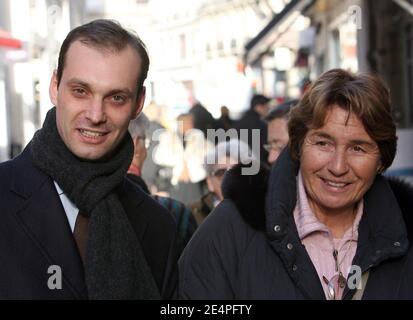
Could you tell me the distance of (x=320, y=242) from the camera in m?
3.15

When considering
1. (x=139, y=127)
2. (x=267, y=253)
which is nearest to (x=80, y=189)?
(x=267, y=253)

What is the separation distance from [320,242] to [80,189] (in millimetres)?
946

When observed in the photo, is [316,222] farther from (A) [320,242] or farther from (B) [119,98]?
(B) [119,98]

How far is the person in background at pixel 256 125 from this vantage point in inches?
250

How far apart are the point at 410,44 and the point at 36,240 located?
44.9 ft

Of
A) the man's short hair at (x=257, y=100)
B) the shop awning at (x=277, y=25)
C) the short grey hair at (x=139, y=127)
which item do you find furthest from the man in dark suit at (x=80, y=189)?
the shop awning at (x=277, y=25)

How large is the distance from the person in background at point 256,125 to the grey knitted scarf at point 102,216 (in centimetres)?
261

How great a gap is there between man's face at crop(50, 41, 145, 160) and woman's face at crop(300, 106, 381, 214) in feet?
2.38

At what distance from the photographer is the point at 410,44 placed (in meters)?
15.5

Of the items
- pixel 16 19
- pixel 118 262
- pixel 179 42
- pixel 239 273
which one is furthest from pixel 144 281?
pixel 179 42

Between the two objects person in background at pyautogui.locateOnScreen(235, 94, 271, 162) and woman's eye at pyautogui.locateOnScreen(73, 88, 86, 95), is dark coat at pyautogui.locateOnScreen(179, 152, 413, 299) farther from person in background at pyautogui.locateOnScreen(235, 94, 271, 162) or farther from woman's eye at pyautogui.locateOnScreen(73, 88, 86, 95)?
person in background at pyautogui.locateOnScreen(235, 94, 271, 162)

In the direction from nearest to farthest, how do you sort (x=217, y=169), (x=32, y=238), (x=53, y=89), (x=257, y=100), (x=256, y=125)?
(x=32, y=238) < (x=53, y=89) < (x=217, y=169) < (x=256, y=125) < (x=257, y=100)

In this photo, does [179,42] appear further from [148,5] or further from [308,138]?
[308,138]

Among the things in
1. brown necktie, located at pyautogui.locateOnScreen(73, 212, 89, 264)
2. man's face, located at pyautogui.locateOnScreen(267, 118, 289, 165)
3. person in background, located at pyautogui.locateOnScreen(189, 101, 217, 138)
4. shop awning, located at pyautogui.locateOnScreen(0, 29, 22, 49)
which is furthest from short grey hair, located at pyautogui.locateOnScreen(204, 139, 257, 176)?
shop awning, located at pyautogui.locateOnScreen(0, 29, 22, 49)
